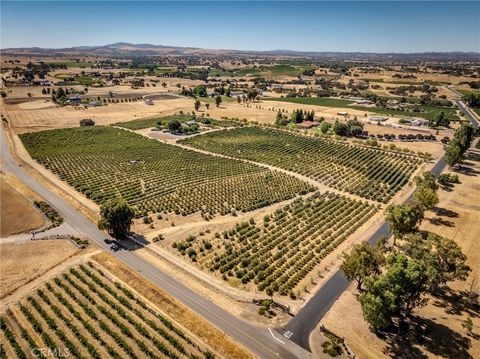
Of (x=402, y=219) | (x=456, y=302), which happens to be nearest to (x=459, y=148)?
(x=402, y=219)

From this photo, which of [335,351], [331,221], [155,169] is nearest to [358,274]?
[335,351]

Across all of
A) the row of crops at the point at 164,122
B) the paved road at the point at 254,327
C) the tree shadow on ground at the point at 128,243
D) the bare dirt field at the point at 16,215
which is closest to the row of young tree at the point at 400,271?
the paved road at the point at 254,327

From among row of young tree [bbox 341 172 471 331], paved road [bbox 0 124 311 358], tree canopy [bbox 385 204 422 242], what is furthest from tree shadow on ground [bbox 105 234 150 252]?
tree canopy [bbox 385 204 422 242]

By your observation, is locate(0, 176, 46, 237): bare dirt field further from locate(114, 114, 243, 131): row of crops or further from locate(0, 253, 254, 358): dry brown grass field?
locate(114, 114, 243, 131): row of crops

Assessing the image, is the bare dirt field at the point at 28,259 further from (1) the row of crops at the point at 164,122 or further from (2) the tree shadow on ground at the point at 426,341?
(1) the row of crops at the point at 164,122

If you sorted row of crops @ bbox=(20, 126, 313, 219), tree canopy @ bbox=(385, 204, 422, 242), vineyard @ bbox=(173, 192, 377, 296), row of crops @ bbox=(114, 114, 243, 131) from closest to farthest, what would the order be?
vineyard @ bbox=(173, 192, 377, 296), tree canopy @ bbox=(385, 204, 422, 242), row of crops @ bbox=(20, 126, 313, 219), row of crops @ bbox=(114, 114, 243, 131)

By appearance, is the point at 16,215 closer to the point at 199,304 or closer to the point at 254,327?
the point at 199,304
